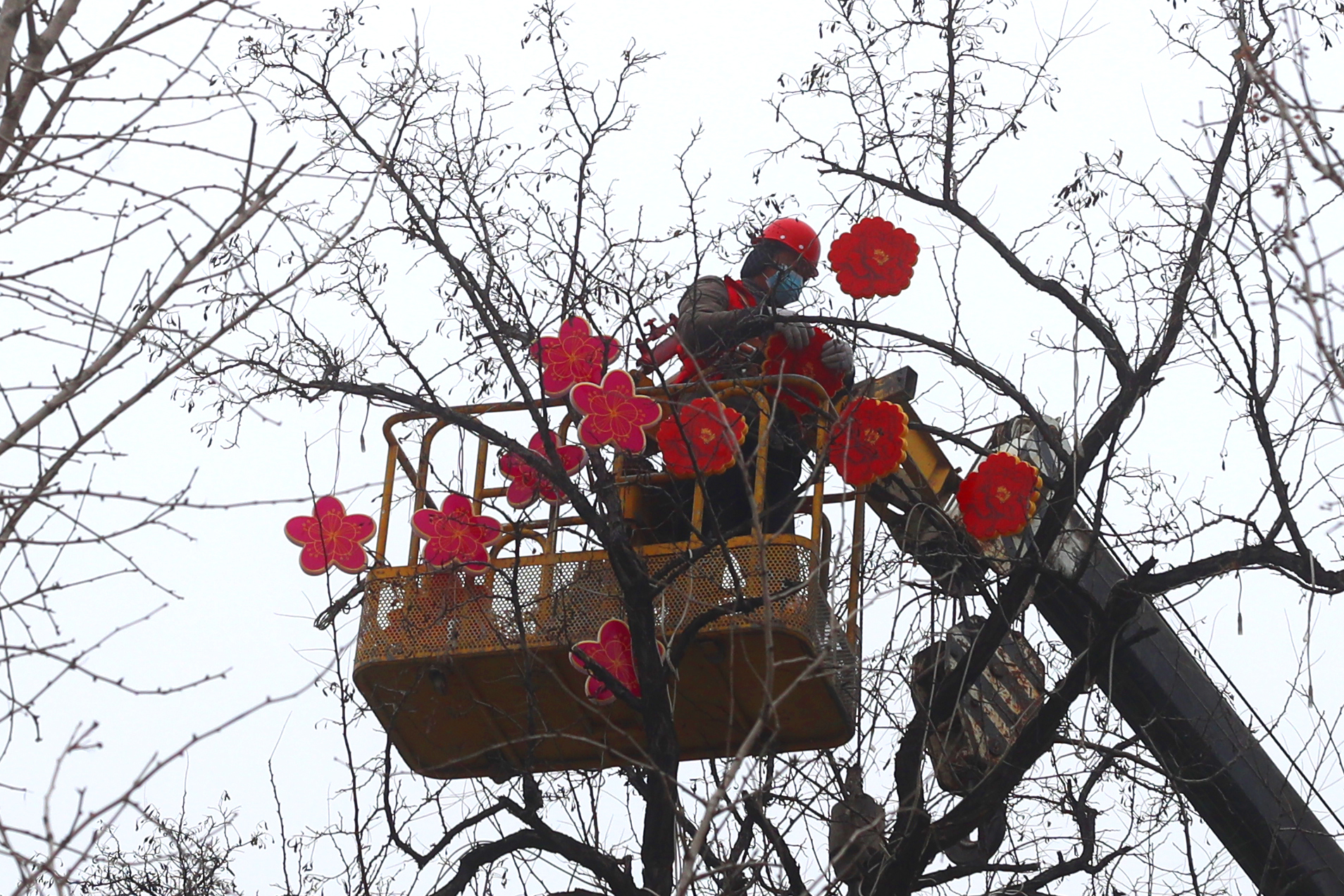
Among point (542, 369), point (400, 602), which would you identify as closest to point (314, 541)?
point (400, 602)

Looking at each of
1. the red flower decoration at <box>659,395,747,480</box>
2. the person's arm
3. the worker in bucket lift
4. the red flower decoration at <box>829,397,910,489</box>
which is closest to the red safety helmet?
the worker in bucket lift

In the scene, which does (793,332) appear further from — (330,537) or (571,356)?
(330,537)

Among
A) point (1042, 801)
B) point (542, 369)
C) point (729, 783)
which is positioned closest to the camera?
point (729, 783)

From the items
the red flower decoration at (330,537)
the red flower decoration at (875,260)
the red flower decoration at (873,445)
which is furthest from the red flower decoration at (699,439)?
the red flower decoration at (330,537)

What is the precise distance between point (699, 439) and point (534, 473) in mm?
933

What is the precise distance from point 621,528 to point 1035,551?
181cm

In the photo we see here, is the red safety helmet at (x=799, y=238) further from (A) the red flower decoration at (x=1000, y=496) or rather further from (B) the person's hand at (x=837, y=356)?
(A) the red flower decoration at (x=1000, y=496)

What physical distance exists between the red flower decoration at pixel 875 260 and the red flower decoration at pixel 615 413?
1447mm

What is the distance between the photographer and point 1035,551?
25.3 ft

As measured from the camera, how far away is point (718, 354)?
339 inches

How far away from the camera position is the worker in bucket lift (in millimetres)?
8531

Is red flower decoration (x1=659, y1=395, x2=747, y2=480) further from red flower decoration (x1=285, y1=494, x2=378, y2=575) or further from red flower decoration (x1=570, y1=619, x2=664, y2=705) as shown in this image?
red flower decoration (x1=285, y1=494, x2=378, y2=575)

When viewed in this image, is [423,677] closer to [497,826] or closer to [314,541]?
[314,541]

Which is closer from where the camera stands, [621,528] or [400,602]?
[621,528]
